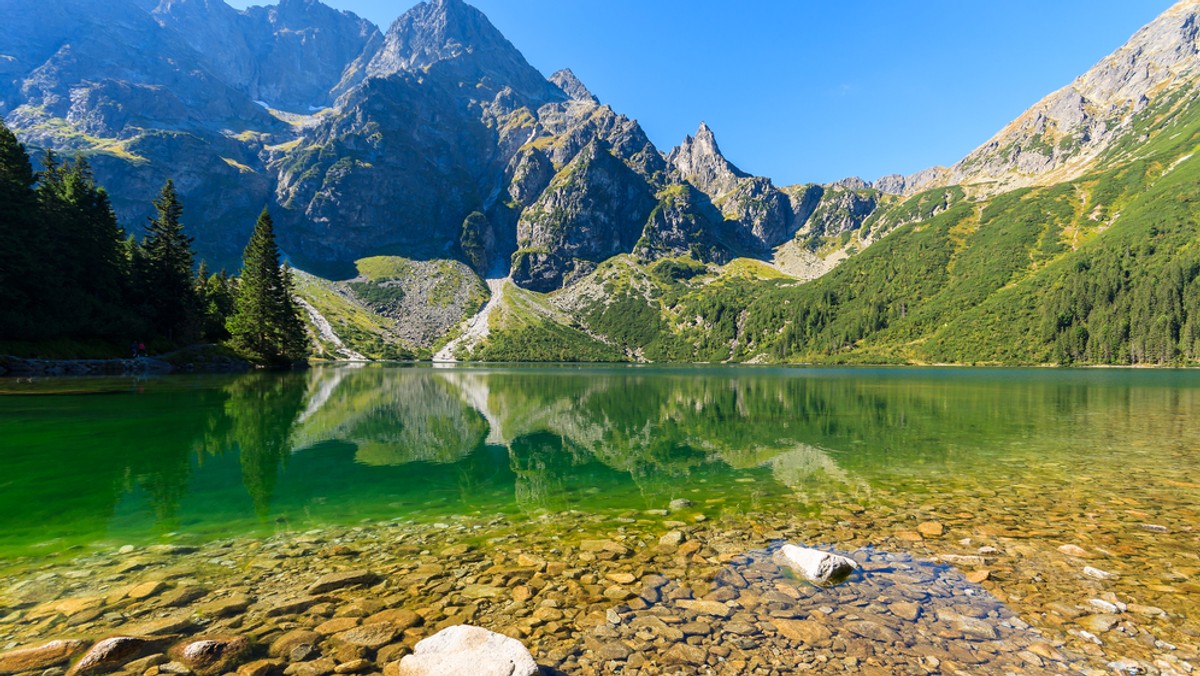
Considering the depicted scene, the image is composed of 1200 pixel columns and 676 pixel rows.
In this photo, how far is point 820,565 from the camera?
10.7 metres

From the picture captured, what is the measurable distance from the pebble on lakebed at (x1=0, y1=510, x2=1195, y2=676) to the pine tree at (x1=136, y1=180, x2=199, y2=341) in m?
99.7

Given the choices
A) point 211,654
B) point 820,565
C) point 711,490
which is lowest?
point 711,490

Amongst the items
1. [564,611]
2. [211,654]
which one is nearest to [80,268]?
[211,654]

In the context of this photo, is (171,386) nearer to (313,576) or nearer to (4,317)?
(4,317)

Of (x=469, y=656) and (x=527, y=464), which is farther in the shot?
(x=527, y=464)

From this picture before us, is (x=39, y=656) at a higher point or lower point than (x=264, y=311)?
lower

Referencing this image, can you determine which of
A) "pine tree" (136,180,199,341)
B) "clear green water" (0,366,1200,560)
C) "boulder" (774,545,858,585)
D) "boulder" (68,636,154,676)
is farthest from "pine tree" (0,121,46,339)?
"boulder" (774,545,858,585)

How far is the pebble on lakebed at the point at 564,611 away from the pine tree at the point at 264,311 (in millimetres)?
101844

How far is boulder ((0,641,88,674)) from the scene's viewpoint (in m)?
6.92

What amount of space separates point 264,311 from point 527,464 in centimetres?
9591

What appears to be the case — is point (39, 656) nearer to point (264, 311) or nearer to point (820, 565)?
point (820, 565)

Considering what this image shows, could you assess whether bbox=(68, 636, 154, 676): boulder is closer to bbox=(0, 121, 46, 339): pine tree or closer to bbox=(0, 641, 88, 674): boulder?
bbox=(0, 641, 88, 674): boulder

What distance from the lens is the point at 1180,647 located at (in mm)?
7762

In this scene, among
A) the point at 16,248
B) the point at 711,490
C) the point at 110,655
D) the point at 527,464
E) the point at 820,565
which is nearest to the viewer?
the point at 110,655
